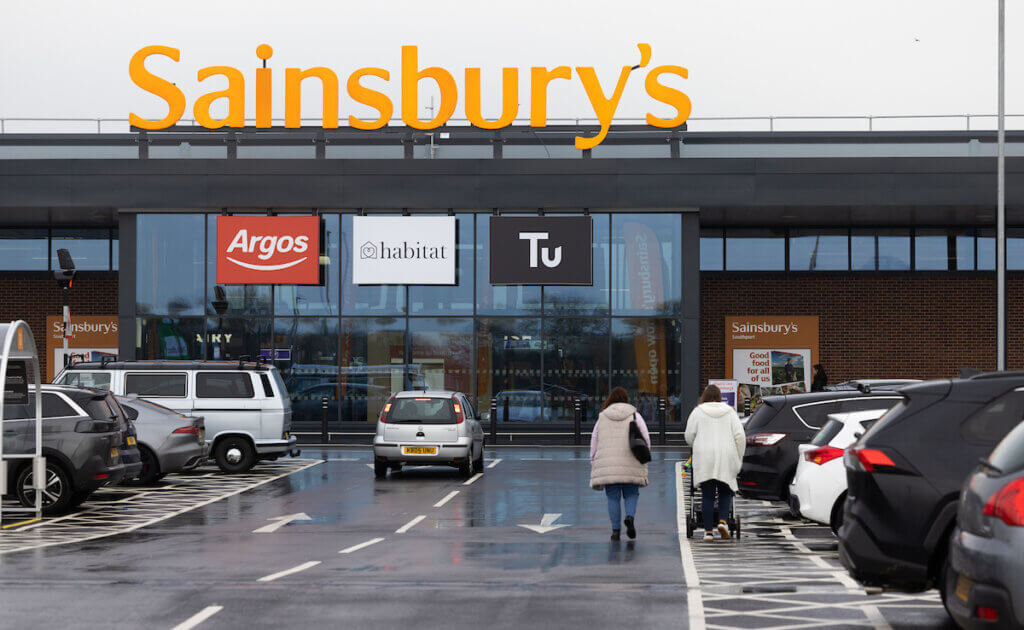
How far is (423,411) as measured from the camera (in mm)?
21703

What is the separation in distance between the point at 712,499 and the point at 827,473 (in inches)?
50.1

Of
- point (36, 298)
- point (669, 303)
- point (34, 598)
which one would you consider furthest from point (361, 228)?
point (34, 598)

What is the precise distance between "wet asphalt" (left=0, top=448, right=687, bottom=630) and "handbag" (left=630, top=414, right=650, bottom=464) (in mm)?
858

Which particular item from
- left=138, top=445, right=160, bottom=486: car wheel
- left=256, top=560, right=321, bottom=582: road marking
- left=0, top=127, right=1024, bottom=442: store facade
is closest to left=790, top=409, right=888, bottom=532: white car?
left=256, top=560, right=321, bottom=582: road marking

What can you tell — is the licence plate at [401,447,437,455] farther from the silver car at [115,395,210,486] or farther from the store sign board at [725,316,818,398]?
the store sign board at [725,316,818,398]

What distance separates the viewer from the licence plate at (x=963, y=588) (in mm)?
6156

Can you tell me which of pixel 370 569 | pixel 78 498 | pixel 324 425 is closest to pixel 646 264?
pixel 324 425

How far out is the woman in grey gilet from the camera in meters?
13.4

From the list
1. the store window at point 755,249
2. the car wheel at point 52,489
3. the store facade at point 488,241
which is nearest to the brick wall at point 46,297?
the store facade at point 488,241

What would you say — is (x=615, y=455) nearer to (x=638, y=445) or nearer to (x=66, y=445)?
(x=638, y=445)

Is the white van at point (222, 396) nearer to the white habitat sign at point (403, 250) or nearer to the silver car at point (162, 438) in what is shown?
the silver car at point (162, 438)

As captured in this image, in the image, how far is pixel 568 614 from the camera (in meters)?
8.73

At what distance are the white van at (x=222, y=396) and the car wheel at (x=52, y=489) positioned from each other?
250 inches

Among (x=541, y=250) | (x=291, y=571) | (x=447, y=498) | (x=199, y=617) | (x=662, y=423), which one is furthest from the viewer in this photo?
(x=541, y=250)
